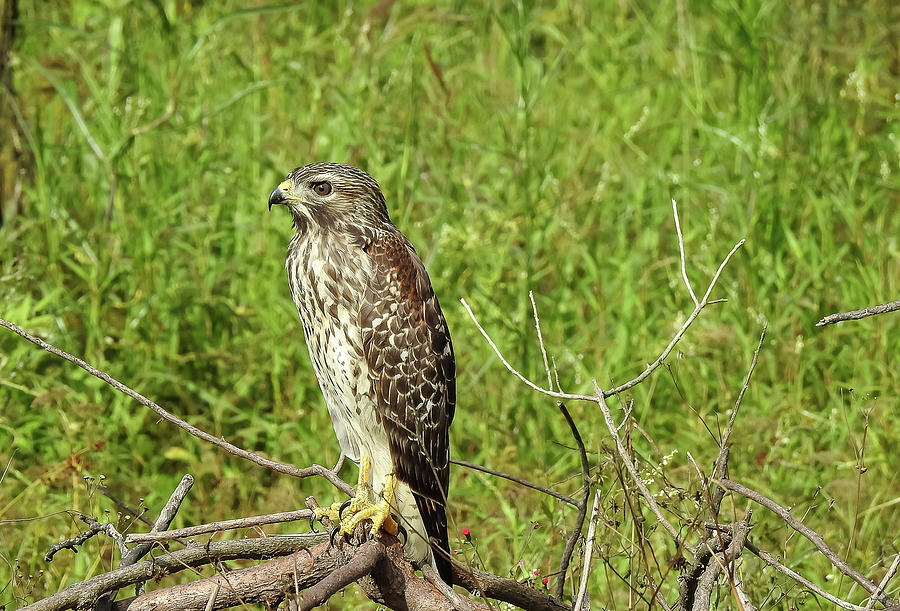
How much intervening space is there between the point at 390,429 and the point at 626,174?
2792 mm

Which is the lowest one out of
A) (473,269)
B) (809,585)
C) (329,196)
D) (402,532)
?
(402,532)

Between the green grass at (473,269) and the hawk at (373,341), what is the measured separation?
41cm

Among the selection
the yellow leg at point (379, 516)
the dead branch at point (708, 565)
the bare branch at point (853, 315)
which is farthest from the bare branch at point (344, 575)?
the bare branch at point (853, 315)

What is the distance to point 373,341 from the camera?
11.6 ft

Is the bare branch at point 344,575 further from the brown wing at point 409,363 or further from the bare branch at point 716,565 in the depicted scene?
the bare branch at point 716,565

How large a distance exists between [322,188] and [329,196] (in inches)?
1.4

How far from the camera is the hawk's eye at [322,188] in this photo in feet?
12.1

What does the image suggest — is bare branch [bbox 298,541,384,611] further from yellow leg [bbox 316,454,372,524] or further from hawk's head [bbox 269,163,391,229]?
hawk's head [bbox 269,163,391,229]

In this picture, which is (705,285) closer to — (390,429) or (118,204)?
(390,429)

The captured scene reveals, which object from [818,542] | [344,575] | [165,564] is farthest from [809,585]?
[165,564]

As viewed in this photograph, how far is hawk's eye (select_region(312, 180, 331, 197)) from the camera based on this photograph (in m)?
3.69

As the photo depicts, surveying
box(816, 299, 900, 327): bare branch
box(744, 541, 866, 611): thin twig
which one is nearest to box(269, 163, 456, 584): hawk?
box(744, 541, 866, 611): thin twig

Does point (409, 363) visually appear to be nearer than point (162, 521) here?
No

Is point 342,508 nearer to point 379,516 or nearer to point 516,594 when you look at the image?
point 379,516
